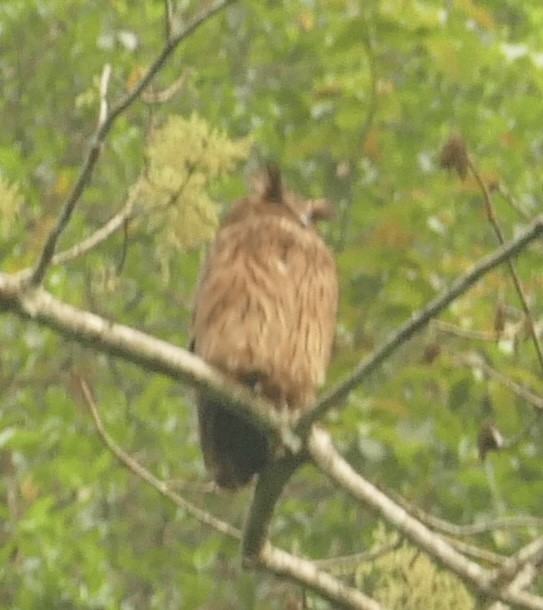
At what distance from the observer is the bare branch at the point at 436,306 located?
0.95 meters

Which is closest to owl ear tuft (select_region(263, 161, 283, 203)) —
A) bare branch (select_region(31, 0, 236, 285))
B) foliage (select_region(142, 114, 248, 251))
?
foliage (select_region(142, 114, 248, 251))

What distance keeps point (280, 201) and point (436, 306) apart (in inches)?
19.9

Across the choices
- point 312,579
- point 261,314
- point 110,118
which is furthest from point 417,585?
point 110,118

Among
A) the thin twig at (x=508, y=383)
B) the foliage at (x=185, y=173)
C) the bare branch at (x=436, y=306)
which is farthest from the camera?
the thin twig at (x=508, y=383)

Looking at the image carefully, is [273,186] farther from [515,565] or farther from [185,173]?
[515,565]

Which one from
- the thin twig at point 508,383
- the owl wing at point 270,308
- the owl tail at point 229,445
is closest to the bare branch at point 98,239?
the owl wing at point 270,308

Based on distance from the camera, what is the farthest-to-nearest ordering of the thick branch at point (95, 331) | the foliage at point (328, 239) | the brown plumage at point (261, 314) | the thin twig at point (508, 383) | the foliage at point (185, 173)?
the foliage at point (328, 239) < the thin twig at point (508, 383) < the brown plumage at point (261, 314) < the foliage at point (185, 173) < the thick branch at point (95, 331)

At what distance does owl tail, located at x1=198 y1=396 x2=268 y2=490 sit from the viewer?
1.43m

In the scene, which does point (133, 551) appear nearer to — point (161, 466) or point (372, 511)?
point (161, 466)

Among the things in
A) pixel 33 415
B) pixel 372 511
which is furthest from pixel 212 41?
pixel 372 511

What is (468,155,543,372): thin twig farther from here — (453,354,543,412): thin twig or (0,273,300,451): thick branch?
(0,273,300,451): thick branch

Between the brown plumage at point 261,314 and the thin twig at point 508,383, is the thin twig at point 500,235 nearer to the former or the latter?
the thin twig at point 508,383

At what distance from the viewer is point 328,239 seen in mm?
2094

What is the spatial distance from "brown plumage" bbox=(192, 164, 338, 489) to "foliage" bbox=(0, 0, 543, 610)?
0.55ft
